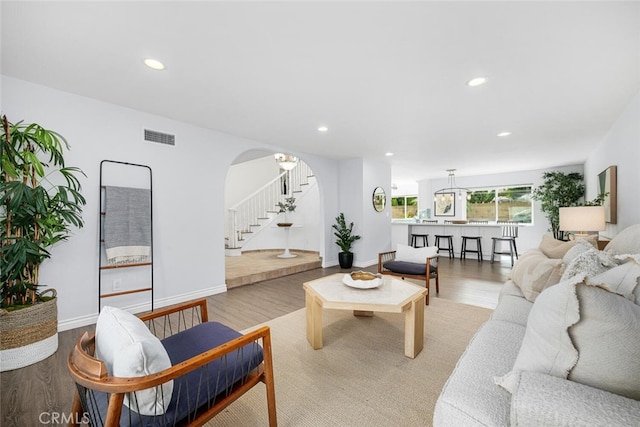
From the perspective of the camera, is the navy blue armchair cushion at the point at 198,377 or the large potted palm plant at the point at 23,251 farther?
the large potted palm plant at the point at 23,251

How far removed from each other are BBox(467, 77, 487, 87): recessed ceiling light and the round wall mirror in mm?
3913

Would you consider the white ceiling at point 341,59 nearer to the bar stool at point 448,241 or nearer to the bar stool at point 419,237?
the bar stool at point 448,241

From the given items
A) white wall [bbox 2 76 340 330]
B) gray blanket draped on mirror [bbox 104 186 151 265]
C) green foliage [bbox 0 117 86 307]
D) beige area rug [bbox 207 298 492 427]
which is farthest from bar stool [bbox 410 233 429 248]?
green foliage [bbox 0 117 86 307]

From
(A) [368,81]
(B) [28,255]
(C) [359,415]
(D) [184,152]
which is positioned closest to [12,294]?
(B) [28,255]

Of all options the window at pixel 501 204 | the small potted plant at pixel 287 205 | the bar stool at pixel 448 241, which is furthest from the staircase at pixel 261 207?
the window at pixel 501 204

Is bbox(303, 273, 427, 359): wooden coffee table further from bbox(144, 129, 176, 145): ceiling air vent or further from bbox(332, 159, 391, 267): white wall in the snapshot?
bbox(332, 159, 391, 267): white wall

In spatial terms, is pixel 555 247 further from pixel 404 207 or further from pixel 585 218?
pixel 404 207

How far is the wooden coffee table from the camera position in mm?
2217

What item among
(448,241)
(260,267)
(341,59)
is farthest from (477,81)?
(448,241)

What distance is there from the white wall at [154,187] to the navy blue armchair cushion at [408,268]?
8.42ft

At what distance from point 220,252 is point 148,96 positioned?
2253mm

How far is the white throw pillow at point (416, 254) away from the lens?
3.86 m

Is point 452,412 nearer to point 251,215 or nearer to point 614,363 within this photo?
point 614,363

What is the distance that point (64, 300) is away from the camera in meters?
2.82
